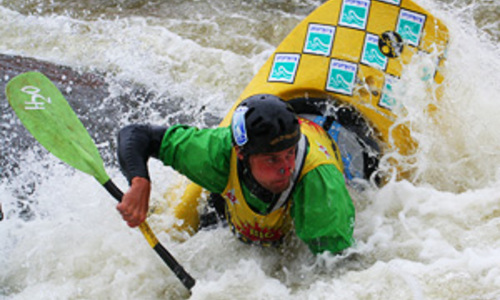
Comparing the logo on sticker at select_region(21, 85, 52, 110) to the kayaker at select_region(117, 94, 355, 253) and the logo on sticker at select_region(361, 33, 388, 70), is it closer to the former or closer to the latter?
the kayaker at select_region(117, 94, 355, 253)

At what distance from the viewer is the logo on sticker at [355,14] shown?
298 centimetres

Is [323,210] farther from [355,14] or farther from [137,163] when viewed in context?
[355,14]

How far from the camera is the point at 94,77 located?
4.57 metres

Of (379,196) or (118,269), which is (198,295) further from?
(379,196)

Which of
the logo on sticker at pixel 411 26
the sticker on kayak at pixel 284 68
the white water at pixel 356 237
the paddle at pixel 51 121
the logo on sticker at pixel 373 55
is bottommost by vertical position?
the white water at pixel 356 237

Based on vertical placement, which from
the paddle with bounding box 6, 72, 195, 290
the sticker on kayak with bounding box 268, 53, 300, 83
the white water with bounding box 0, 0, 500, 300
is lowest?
the white water with bounding box 0, 0, 500, 300

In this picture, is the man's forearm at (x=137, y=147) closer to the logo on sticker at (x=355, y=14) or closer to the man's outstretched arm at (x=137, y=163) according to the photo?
the man's outstretched arm at (x=137, y=163)

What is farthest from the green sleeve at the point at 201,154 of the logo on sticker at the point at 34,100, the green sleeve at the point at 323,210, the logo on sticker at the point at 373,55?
the logo on sticker at the point at 373,55

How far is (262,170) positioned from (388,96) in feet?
3.86

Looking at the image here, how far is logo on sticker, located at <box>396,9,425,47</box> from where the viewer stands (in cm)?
296

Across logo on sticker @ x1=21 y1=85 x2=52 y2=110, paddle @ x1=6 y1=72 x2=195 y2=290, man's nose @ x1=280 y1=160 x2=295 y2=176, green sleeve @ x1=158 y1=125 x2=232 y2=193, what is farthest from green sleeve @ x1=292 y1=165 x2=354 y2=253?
logo on sticker @ x1=21 y1=85 x2=52 y2=110

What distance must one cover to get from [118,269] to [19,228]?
0.76m

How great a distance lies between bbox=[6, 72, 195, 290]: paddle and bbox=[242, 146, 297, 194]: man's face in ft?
2.66

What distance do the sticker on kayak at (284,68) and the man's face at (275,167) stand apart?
103 centimetres
